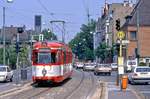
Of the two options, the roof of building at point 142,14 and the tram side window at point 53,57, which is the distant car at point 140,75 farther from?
the roof of building at point 142,14

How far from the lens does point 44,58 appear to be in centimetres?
4381

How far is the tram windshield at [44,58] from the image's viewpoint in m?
43.7

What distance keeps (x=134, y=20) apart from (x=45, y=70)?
7416 centimetres

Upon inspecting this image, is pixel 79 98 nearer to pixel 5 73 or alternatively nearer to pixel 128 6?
pixel 5 73

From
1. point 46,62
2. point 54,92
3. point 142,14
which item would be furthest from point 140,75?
point 142,14

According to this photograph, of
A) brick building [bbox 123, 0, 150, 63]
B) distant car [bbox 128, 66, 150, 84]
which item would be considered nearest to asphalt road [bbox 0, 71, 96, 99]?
distant car [bbox 128, 66, 150, 84]

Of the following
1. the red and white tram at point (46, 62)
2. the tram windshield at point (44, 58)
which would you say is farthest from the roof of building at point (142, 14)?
the tram windshield at point (44, 58)

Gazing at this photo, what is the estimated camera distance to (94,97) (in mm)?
33219

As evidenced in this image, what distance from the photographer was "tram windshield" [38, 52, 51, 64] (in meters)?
43.7

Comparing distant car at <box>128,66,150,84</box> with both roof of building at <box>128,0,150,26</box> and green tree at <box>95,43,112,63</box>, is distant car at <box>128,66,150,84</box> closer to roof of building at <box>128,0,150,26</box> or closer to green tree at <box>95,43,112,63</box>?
roof of building at <box>128,0,150,26</box>

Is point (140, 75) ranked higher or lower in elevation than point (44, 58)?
lower

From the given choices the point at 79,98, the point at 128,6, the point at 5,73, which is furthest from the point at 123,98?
the point at 128,6

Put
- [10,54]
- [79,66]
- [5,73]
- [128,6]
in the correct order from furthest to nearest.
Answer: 1. [128,6]
2. [79,66]
3. [10,54]
4. [5,73]

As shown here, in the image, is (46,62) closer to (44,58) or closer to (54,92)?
(44,58)
